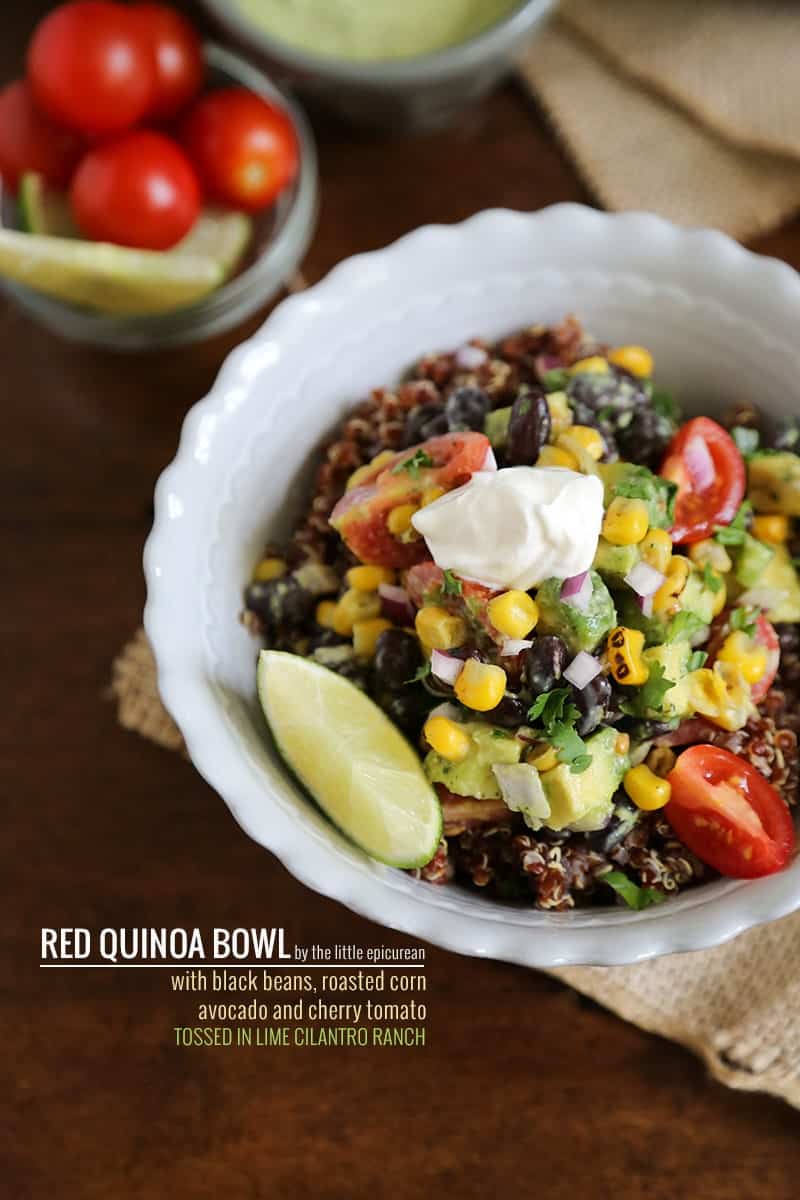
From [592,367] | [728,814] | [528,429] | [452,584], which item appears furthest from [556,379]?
[728,814]

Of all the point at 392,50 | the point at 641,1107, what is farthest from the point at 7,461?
the point at 641,1107

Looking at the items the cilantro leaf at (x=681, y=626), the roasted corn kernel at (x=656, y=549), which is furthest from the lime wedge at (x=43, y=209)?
the cilantro leaf at (x=681, y=626)

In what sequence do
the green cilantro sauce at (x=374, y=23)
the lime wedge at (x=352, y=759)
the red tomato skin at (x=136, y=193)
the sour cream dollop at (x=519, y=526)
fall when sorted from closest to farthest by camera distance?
1. the sour cream dollop at (x=519, y=526)
2. the lime wedge at (x=352, y=759)
3. the red tomato skin at (x=136, y=193)
4. the green cilantro sauce at (x=374, y=23)

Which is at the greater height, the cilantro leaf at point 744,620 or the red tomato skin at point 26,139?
the cilantro leaf at point 744,620

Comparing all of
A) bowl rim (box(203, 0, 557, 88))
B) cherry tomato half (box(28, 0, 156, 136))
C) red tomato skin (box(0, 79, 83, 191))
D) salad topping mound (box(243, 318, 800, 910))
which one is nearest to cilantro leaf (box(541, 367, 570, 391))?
salad topping mound (box(243, 318, 800, 910))

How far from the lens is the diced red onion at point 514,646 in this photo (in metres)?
2.14

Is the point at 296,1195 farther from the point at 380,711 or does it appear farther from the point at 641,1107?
the point at 380,711

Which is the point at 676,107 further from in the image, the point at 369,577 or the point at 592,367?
the point at 369,577

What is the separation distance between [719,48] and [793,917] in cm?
246

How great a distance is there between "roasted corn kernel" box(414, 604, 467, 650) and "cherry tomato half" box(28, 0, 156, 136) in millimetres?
1958

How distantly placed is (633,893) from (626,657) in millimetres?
475

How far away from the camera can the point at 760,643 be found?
93.2 inches

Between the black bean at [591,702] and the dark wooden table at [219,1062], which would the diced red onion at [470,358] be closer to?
the black bean at [591,702]

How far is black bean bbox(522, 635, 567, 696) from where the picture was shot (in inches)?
83.4
